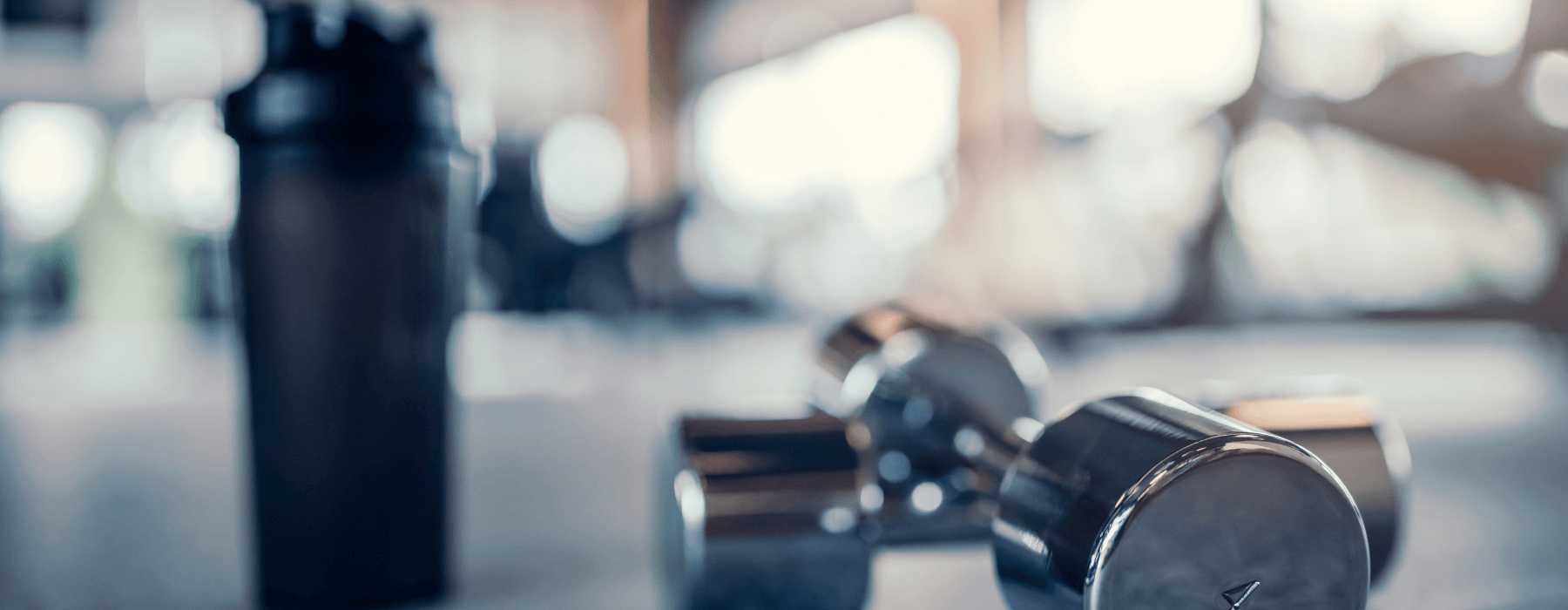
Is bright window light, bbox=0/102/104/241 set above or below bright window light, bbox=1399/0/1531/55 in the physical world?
below

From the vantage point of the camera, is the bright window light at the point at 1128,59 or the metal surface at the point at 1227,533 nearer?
the metal surface at the point at 1227,533

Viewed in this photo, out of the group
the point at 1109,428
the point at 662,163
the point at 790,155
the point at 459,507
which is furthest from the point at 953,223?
the point at 1109,428

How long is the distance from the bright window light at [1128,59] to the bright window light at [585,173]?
5.76 feet

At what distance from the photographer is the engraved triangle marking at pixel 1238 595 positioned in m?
0.25

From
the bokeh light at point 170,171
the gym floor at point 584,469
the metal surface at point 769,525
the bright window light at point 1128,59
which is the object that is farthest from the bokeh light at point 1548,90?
the bokeh light at point 170,171

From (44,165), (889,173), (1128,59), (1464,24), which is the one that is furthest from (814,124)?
(44,165)

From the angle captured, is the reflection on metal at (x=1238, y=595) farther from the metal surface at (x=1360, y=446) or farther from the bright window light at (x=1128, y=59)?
the bright window light at (x=1128, y=59)

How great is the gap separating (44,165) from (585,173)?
7.75 feet

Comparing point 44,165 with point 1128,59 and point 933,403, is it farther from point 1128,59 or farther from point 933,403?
point 933,403

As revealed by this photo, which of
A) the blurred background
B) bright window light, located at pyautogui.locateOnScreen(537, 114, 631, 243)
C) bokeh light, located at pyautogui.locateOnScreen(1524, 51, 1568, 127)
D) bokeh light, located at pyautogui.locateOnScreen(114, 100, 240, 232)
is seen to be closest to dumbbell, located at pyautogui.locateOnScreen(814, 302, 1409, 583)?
the blurred background

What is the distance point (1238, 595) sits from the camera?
25 centimetres

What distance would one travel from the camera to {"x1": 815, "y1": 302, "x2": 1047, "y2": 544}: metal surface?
1.62ft

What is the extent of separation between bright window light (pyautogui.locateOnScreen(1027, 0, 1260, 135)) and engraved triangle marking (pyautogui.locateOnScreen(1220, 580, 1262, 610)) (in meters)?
3.85

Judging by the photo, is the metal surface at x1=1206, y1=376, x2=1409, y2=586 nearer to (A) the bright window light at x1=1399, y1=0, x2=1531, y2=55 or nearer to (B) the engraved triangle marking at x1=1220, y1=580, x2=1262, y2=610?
(B) the engraved triangle marking at x1=1220, y1=580, x2=1262, y2=610
